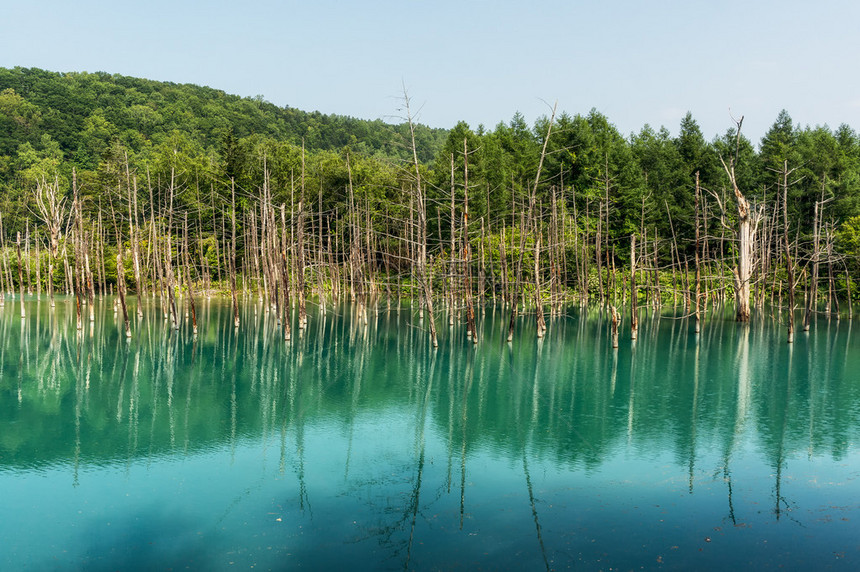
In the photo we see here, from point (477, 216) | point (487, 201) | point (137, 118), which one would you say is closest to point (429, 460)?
point (487, 201)

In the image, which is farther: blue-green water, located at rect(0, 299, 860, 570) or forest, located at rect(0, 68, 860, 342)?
forest, located at rect(0, 68, 860, 342)

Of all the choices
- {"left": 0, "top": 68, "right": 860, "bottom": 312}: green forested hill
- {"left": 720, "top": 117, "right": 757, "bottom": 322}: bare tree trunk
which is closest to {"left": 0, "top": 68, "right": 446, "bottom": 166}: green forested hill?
{"left": 0, "top": 68, "right": 860, "bottom": 312}: green forested hill

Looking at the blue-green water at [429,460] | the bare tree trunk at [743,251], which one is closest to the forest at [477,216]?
the bare tree trunk at [743,251]

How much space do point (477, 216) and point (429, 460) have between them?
146 ft

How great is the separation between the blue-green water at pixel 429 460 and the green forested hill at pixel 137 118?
66.4 m

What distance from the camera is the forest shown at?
143 ft

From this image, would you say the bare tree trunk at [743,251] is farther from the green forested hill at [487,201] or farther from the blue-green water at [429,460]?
the blue-green water at [429,460]

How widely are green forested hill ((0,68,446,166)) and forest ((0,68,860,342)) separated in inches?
39.6

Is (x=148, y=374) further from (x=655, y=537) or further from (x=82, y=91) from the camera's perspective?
(x=82, y=91)

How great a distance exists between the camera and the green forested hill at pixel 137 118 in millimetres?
96312

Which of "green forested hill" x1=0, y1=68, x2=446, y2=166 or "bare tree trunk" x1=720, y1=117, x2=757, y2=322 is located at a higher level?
"green forested hill" x1=0, y1=68, x2=446, y2=166

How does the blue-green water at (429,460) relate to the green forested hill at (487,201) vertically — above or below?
below

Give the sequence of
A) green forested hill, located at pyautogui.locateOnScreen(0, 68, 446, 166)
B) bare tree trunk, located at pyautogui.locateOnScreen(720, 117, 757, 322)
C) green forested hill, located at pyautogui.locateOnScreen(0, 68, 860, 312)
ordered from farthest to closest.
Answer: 1. green forested hill, located at pyautogui.locateOnScreen(0, 68, 446, 166)
2. green forested hill, located at pyautogui.locateOnScreen(0, 68, 860, 312)
3. bare tree trunk, located at pyautogui.locateOnScreen(720, 117, 757, 322)

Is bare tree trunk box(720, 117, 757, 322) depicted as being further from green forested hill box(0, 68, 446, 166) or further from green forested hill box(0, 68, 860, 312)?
green forested hill box(0, 68, 446, 166)
